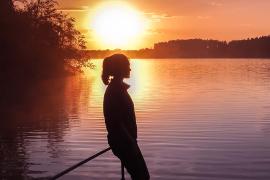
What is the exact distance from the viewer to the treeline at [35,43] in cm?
5106

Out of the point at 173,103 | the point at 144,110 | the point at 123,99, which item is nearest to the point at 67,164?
the point at 123,99

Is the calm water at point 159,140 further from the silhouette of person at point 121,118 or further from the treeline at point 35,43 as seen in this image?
the treeline at point 35,43

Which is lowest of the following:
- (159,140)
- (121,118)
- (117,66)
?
(159,140)

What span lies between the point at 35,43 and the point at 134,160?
5146 cm

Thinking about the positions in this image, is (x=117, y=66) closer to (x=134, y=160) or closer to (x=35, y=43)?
(x=134, y=160)

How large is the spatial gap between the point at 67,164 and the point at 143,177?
6781 millimetres

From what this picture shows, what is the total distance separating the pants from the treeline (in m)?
44.4

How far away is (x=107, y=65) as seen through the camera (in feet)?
23.4

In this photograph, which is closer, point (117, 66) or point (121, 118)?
point (121, 118)

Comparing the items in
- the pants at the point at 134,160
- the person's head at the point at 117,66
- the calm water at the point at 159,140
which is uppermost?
the person's head at the point at 117,66

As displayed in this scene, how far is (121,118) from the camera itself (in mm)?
6914

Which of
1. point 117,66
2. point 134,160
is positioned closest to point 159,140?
point 134,160

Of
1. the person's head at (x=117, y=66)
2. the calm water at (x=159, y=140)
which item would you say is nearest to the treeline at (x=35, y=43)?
the calm water at (x=159, y=140)

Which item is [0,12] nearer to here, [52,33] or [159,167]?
[52,33]
